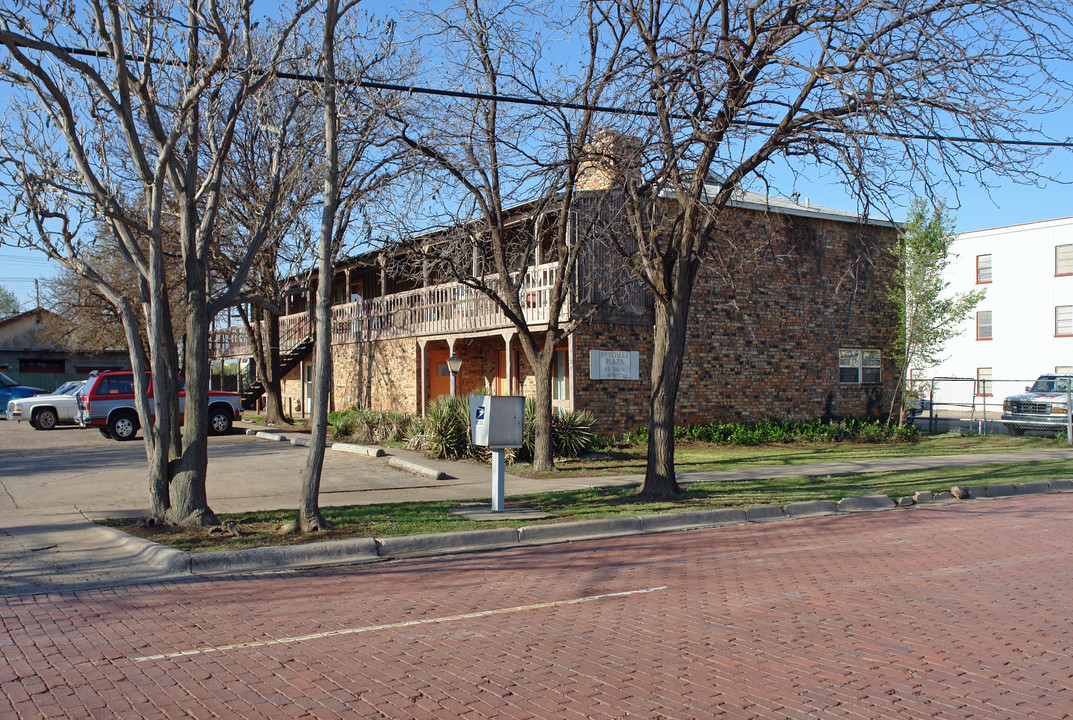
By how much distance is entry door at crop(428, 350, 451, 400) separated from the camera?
28.3 metres

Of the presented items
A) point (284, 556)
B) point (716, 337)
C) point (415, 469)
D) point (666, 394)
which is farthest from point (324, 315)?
point (716, 337)

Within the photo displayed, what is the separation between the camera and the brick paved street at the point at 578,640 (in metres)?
4.84

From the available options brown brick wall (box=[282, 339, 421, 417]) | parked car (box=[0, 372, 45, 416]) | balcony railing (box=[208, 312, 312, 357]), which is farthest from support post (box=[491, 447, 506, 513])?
parked car (box=[0, 372, 45, 416])

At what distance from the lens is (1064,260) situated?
3938 cm

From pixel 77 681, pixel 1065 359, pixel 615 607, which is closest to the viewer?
pixel 77 681

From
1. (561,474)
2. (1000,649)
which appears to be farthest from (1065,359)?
(1000,649)

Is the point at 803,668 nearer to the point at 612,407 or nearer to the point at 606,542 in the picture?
the point at 606,542

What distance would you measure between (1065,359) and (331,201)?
40.0 m

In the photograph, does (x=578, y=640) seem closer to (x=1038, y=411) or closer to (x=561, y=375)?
(x=561, y=375)

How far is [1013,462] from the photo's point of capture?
60.3 feet

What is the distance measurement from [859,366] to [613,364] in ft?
32.1

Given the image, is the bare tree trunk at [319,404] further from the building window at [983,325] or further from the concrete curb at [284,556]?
the building window at [983,325]

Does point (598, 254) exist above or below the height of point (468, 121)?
below

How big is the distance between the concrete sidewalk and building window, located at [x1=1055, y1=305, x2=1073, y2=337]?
22011 millimetres
